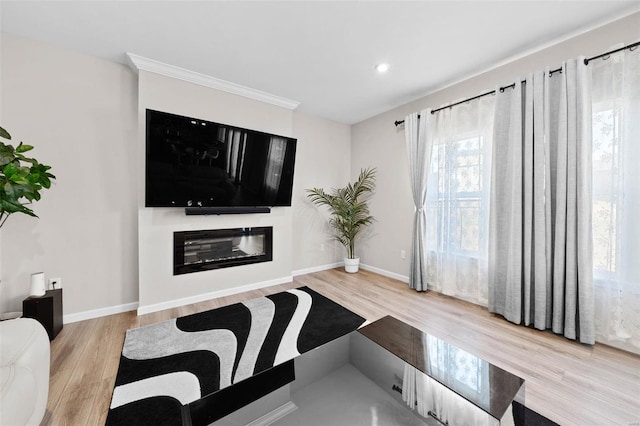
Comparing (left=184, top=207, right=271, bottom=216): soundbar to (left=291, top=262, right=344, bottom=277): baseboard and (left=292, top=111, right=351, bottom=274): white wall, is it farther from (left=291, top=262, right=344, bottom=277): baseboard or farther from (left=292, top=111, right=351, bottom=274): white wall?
(left=291, top=262, right=344, bottom=277): baseboard

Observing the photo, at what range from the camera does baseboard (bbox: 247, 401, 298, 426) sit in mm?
1015

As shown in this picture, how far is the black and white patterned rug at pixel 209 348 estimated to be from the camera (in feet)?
4.70

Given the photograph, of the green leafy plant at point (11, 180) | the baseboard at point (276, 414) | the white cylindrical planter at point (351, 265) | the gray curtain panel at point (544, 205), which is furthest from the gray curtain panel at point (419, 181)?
the green leafy plant at point (11, 180)

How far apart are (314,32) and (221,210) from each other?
2.04m

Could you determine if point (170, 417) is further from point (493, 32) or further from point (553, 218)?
point (493, 32)

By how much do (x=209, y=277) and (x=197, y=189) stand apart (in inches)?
41.4

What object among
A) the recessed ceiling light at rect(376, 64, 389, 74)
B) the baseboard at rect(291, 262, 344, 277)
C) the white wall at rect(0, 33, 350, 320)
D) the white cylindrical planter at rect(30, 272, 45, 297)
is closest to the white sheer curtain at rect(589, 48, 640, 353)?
the recessed ceiling light at rect(376, 64, 389, 74)

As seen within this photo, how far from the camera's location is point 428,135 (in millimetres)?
3148

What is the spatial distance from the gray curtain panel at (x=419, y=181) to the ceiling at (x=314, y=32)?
22.9 inches

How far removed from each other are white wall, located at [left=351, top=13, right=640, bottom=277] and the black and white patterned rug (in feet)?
4.91

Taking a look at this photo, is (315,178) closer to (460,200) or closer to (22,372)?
(460,200)

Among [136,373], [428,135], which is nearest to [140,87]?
[136,373]

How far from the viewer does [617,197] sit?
6.28 ft

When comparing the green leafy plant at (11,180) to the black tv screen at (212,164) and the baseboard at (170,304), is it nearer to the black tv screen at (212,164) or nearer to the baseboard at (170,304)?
the black tv screen at (212,164)
